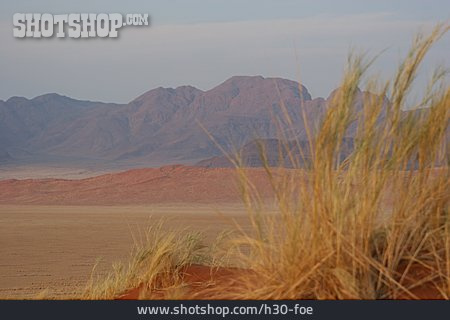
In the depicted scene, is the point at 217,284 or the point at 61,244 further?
the point at 61,244

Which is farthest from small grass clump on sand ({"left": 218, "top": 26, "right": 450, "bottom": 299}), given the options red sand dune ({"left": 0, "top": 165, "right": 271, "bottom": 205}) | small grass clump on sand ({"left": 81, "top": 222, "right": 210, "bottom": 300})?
red sand dune ({"left": 0, "top": 165, "right": 271, "bottom": 205})

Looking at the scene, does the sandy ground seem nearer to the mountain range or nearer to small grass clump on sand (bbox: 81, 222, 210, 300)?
small grass clump on sand (bbox: 81, 222, 210, 300)

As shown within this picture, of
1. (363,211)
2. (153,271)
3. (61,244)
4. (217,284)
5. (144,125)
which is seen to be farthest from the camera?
(144,125)

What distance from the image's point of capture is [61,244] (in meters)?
23.7

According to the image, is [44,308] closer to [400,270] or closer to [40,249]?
[400,270]

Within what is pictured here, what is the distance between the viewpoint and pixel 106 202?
165 feet

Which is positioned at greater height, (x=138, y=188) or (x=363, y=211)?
(x=363, y=211)

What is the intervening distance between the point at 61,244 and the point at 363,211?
60.7 feet

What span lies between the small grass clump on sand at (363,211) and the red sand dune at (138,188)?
39.0 meters

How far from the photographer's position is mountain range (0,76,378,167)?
104688mm

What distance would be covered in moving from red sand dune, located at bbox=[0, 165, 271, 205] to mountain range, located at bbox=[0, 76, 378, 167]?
37.8 meters

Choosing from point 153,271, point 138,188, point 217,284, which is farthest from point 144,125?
point 217,284

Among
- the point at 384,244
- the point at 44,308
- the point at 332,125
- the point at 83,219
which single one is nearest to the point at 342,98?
the point at 332,125

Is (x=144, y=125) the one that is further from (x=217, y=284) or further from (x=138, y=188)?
(x=217, y=284)
